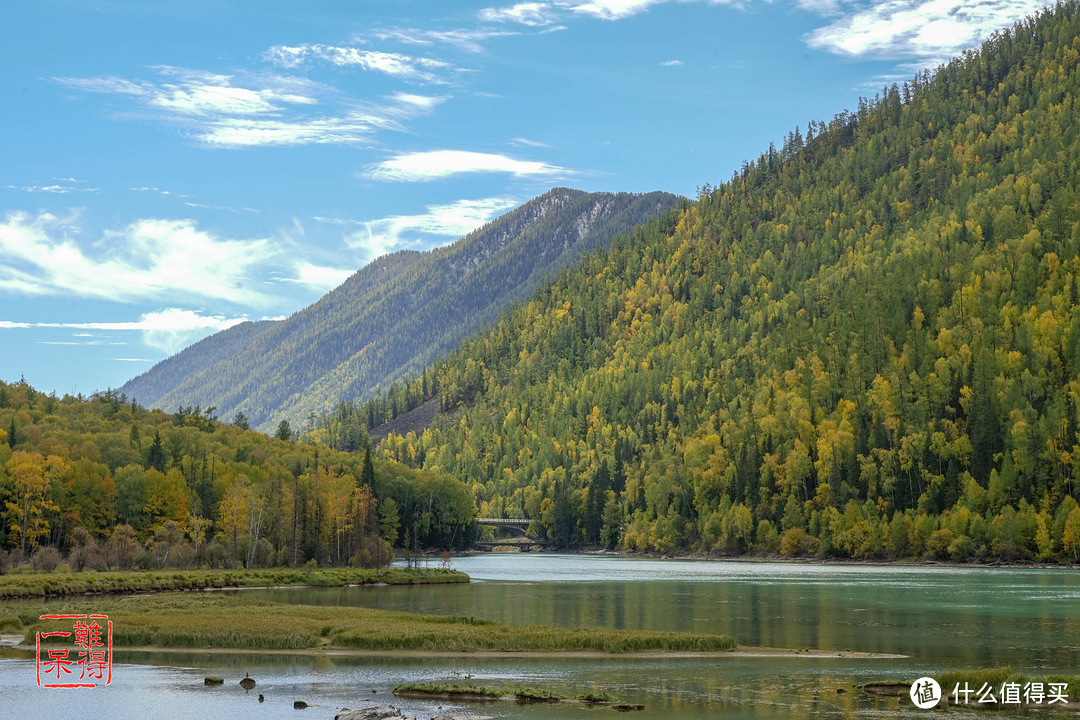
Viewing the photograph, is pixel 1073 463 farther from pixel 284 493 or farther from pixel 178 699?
pixel 178 699

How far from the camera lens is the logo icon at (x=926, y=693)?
4972 cm

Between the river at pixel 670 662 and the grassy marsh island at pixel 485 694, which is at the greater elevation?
the grassy marsh island at pixel 485 694

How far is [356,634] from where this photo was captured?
236 ft

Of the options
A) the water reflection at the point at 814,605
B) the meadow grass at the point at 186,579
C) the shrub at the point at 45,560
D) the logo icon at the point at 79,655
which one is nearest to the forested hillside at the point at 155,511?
the shrub at the point at 45,560

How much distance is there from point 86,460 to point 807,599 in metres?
102

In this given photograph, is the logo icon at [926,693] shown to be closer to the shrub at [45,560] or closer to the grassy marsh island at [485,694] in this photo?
the grassy marsh island at [485,694]

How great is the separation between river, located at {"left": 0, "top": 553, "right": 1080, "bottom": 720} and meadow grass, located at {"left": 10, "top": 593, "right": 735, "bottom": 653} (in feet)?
10.0

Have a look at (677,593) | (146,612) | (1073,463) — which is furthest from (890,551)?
(146,612)

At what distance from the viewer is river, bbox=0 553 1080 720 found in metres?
50.2

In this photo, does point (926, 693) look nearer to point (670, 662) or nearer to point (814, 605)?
point (670, 662)

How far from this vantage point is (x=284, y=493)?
160625 millimetres

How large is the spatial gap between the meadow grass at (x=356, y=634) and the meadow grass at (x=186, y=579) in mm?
21662

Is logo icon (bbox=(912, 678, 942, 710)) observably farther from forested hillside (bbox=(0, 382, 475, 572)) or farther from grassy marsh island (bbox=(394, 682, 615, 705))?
forested hillside (bbox=(0, 382, 475, 572))

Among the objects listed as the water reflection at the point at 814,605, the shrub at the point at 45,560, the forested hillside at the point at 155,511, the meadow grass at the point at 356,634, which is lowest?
the water reflection at the point at 814,605
